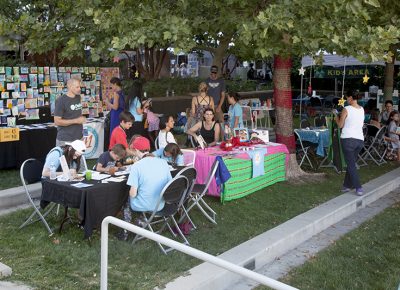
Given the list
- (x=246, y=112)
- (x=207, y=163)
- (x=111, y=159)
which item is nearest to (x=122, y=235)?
(x=111, y=159)

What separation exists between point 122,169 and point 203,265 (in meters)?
1.89

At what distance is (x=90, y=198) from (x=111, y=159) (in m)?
1.18

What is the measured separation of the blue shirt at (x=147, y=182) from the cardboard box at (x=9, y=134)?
4.00 m

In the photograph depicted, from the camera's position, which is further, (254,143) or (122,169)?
(254,143)

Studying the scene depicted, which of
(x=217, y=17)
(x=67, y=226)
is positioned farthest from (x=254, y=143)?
(x=67, y=226)

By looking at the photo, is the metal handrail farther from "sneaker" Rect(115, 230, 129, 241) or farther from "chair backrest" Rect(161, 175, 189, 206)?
"sneaker" Rect(115, 230, 129, 241)

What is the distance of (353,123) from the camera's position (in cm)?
831

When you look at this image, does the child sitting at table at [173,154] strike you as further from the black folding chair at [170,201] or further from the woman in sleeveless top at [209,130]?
the woman in sleeveless top at [209,130]

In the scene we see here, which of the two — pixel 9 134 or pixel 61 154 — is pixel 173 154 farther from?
pixel 9 134

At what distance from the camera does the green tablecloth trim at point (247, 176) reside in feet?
25.0

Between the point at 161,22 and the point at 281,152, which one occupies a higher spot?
the point at 161,22

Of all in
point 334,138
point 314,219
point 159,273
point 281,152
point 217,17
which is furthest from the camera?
point 334,138

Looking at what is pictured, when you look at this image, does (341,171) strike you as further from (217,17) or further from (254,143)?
(217,17)

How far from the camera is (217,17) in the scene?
839 cm
